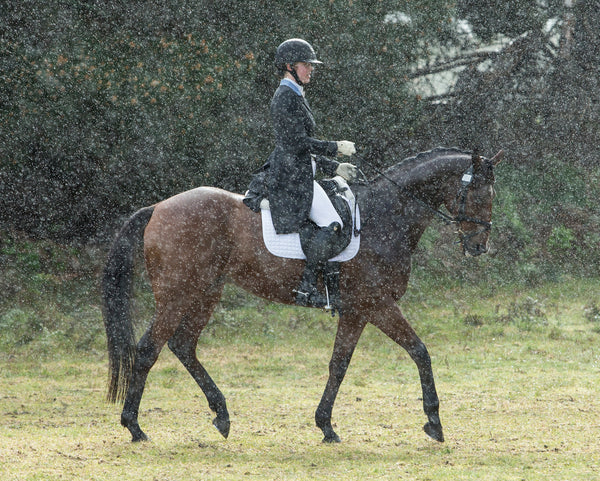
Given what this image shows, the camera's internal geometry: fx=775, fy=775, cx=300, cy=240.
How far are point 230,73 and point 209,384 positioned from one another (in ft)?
18.8

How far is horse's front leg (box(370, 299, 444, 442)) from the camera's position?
6.35m

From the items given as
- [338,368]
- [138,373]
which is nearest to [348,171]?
[338,368]

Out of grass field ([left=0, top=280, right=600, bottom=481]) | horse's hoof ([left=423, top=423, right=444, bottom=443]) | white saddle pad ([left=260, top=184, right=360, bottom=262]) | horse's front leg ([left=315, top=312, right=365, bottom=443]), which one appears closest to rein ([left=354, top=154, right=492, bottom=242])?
white saddle pad ([left=260, top=184, right=360, bottom=262])

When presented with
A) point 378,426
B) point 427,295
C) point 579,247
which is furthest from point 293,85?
point 579,247

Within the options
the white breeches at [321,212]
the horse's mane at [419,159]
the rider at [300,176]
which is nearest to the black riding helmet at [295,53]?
the rider at [300,176]

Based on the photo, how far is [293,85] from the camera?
634cm

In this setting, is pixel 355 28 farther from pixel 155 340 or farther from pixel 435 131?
pixel 155 340

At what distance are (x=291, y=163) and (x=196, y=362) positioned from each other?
1.97m

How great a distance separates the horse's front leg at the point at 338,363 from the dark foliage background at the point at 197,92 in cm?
550

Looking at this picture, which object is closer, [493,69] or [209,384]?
[209,384]

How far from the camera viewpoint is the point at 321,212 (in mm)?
6402

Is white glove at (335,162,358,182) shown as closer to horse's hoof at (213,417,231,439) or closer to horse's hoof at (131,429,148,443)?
horse's hoof at (213,417,231,439)

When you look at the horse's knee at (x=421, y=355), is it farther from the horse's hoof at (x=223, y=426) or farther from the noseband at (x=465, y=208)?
the horse's hoof at (x=223, y=426)

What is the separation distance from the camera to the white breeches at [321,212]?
251 inches
